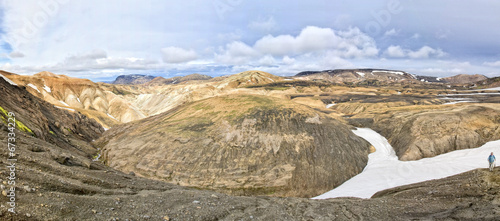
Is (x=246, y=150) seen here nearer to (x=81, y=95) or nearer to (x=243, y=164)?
(x=243, y=164)

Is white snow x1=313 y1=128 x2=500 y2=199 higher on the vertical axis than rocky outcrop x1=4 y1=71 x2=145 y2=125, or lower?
lower

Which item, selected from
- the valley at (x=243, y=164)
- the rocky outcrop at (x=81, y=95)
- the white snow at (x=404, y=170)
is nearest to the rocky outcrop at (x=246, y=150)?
the valley at (x=243, y=164)

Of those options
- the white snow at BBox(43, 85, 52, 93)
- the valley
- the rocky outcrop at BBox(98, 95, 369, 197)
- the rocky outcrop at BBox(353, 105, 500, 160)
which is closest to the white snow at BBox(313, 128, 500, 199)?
Answer: the valley

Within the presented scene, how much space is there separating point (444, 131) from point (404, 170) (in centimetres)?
1252

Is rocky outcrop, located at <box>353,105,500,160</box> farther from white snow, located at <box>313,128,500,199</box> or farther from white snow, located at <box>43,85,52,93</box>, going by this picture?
white snow, located at <box>43,85,52,93</box>

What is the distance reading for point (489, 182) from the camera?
14.1 metres

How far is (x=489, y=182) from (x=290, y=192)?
18153 mm

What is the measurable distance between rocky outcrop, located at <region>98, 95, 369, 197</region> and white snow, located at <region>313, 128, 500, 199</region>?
179 centimetres

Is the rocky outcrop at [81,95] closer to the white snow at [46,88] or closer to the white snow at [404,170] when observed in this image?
the white snow at [46,88]

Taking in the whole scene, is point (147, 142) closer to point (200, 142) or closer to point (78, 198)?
point (200, 142)

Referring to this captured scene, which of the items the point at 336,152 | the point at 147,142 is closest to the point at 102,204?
the point at 147,142

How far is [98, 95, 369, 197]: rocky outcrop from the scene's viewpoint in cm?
2870

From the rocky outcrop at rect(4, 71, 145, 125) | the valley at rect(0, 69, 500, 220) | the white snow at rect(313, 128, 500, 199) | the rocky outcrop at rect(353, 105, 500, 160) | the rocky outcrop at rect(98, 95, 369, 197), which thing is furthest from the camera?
the rocky outcrop at rect(4, 71, 145, 125)

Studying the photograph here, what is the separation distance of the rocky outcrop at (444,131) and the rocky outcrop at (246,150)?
653cm
